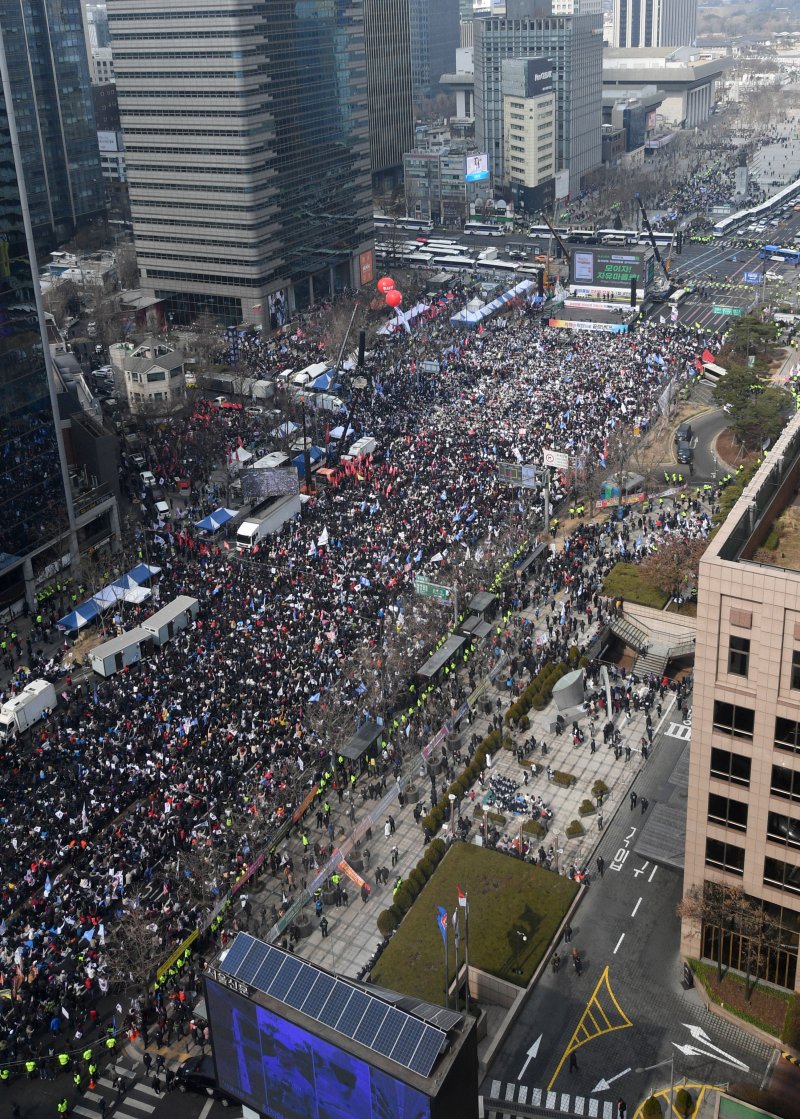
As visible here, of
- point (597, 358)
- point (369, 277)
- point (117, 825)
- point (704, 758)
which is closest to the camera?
point (704, 758)

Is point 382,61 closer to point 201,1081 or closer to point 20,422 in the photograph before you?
point 20,422

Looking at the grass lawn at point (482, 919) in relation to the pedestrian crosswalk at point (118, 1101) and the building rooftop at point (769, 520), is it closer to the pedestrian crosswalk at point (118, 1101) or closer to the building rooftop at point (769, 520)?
the pedestrian crosswalk at point (118, 1101)

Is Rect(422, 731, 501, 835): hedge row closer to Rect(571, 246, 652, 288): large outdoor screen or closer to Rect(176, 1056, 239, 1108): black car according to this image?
Rect(176, 1056, 239, 1108): black car

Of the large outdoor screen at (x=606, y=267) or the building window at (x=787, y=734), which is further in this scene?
the large outdoor screen at (x=606, y=267)

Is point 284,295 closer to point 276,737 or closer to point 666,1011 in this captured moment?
point 276,737

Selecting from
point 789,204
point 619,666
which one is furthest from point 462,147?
point 619,666

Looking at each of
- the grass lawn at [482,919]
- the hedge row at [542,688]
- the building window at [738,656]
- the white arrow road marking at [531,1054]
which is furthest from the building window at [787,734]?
the hedge row at [542,688]

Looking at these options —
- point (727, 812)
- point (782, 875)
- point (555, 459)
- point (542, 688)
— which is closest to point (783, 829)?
point (782, 875)
